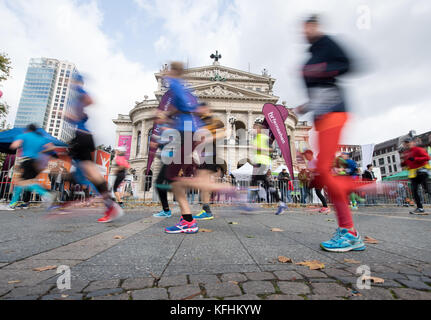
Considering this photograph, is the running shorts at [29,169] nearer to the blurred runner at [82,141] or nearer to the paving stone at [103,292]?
the blurred runner at [82,141]

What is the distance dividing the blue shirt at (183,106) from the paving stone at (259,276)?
2.07m

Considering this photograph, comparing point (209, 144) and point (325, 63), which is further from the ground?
point (325, 63)

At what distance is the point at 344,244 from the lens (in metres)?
1.89

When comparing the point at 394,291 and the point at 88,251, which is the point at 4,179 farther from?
the point at 394,291

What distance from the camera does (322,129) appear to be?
2082mm

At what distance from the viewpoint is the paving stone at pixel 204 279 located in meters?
1.14

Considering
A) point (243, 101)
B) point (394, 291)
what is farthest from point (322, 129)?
point (243, 101)

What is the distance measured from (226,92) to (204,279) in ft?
116

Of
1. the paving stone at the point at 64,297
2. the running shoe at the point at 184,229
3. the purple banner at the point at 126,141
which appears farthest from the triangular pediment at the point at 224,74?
the paving stone at the point at 64,297

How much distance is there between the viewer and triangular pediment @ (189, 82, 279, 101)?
3344cm

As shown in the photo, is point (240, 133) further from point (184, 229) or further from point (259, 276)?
point (259, 276)

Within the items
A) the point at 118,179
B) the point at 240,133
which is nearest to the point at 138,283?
the point at 118,179

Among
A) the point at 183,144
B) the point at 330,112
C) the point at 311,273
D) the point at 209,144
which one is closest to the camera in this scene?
the point at 311,273

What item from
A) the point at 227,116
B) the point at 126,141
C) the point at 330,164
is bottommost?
the point at 330,164
